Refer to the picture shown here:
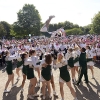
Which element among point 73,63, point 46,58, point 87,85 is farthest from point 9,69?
point 87,85

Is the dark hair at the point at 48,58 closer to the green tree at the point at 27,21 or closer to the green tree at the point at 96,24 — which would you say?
the green tree at the point at 27,21

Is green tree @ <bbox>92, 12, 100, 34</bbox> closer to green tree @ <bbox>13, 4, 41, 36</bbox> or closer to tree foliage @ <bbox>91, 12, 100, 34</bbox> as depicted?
tree foliage @ <bbox>91, 12, 100, 34</bbox>

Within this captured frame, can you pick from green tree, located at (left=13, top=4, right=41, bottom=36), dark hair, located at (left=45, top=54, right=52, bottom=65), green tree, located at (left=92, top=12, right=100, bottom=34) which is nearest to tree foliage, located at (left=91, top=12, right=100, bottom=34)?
green tree, located at (left=92, top=12, right=100, bottom=34)

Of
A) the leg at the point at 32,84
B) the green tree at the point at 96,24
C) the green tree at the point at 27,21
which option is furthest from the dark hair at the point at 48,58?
the green tree at the point at 96,24

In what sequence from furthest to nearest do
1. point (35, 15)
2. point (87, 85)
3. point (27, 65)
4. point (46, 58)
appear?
point (35, 15) → point (87, 85) → point (27, 65) → point (46, 58)

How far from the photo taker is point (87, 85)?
8102 mm

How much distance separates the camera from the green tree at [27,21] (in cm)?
4875

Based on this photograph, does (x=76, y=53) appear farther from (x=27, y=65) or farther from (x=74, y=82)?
(x=27, y=65)

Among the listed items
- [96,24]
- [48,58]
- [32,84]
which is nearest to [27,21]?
[96,24]

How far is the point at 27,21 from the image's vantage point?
4856 centimetres

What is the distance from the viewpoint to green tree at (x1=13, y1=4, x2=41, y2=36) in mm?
48750

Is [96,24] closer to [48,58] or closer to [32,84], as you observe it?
[32,84]

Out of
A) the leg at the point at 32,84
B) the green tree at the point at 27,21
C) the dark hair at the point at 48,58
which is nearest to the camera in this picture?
the dark hair at the point at 48,58

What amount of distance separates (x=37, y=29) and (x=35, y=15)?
12.4 ft
